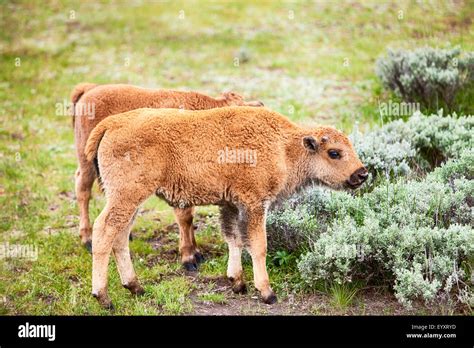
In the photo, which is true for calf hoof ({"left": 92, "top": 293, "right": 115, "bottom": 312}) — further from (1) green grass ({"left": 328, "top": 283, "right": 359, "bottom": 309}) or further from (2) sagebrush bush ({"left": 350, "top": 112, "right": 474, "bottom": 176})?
(2) sagebrush bush ({"left": 350, "top": 112, "right": 474, "bottom": 176})

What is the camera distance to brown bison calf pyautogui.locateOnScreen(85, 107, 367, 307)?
7129 millimetres

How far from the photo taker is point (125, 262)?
24.6 ft

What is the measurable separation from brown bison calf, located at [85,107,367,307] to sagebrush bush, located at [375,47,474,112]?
4807 millimetres

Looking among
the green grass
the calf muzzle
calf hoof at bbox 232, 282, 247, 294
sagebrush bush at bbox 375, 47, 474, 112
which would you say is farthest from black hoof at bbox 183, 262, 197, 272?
sagebrush bush at bbox 375, 47, 474, 112

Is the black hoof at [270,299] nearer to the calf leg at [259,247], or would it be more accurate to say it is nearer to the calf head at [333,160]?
the calf leg at [259,247]

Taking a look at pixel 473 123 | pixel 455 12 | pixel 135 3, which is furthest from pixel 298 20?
pixel 473 123

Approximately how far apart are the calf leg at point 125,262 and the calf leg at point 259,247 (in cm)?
124

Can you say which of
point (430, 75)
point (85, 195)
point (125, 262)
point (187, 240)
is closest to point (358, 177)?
point (187, 240)

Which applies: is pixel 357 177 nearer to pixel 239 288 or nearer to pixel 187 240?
pixel 239 288

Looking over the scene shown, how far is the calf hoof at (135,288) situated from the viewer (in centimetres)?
755

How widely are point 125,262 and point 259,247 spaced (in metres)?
1.43

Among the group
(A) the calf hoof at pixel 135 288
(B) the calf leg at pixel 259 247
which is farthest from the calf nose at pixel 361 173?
(A) the calf hoof at pixel 135 288
